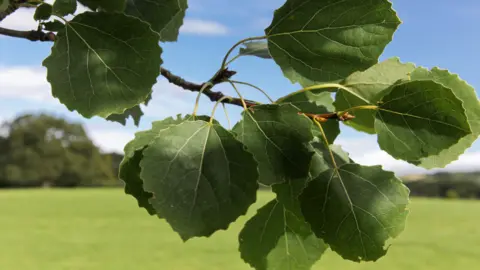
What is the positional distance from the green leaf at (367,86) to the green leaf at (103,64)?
29 cm

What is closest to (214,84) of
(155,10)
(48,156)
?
(155,10)

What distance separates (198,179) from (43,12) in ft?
0.90

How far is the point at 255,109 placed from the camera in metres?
0.57

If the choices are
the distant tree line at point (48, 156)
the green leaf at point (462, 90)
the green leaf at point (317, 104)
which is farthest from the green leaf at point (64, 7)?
the distant tree line at point (48, 156)

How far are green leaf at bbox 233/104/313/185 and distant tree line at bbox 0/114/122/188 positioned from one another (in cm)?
2719

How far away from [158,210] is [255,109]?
0.16m

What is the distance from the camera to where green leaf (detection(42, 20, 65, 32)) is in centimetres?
55

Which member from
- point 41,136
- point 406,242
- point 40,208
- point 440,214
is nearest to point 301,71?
point 406,242

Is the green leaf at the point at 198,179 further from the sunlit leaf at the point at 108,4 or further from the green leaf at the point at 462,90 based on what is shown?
the green leaf at the point at 462,90

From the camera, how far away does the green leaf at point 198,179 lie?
496mm

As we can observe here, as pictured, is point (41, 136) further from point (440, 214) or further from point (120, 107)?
point (120, 107)

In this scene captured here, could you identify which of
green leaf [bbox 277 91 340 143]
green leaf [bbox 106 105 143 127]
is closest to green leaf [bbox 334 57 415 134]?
green leaf [bbox 277 91 340 143]

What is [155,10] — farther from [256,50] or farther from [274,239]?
[274,239]

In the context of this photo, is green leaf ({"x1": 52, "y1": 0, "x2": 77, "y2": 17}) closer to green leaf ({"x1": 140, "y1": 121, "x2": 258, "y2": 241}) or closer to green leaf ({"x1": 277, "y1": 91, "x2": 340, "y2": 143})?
green leaf ({"x1": 140, "y1": 121, "x2": 258, "y2": 241})
